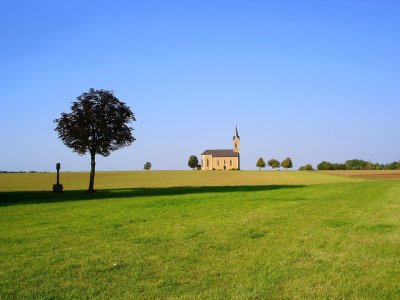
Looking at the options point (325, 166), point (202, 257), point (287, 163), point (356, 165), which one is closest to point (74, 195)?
point (202, 257)

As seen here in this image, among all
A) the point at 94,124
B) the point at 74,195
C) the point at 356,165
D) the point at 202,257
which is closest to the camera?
the point at 202,257

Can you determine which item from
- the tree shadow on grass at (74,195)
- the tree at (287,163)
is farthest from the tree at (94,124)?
the tree at (287,163)

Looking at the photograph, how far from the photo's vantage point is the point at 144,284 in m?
7.64

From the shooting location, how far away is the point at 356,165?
163 metres

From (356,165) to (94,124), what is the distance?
139482 millimetres

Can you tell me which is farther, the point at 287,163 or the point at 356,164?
the point at 287,163

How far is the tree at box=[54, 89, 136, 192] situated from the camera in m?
42.2

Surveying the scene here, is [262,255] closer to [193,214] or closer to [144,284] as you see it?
[144,284]

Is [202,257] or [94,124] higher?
[94,124]

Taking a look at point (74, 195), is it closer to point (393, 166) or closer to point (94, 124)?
point (94, 124)

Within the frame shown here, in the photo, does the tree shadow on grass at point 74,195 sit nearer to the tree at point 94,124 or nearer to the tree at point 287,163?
the tree at point 94,124

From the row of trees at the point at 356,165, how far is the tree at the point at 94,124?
125m

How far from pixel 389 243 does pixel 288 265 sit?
401 centimetres

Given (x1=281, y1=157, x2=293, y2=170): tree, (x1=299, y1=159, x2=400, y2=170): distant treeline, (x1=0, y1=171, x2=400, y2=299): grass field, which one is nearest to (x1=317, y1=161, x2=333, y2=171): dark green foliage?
(x1=299, y1=159, x2=400, y2=170): distant treeline
